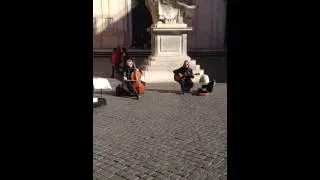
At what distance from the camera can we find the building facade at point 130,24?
24266mm

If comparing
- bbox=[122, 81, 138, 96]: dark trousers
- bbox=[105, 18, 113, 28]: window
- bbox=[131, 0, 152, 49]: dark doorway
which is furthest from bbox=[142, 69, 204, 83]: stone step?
bbox=[131, 0, 152, 49]: dark doorway

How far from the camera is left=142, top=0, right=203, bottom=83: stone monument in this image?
13.3 meters

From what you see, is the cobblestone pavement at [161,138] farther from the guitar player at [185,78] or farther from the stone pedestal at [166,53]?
the stone pedestal at [166,53]

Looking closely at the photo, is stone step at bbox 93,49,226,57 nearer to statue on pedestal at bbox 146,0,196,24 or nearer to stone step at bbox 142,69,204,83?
statue on pedestal at bbox 146,0,196,24

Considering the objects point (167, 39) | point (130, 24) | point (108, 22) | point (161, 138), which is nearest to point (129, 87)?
point (167, 39)

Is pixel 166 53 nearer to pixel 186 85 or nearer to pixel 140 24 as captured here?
pixel 186 85

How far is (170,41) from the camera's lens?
44.3 feet

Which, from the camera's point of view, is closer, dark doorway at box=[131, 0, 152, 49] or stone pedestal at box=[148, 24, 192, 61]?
stone pedestal at box=[148, 24, 192, 61]

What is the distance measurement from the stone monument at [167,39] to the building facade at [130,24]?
1087cm

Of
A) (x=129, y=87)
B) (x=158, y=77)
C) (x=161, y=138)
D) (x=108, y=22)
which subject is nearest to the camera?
(x=161, y=138)

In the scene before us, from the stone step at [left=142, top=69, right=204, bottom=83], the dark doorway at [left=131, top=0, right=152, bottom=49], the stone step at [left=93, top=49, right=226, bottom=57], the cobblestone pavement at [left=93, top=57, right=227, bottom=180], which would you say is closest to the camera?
the cobblestone pavement at [left=93, top=57, right=227, bottom=180]

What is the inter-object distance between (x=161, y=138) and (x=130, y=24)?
1891cm

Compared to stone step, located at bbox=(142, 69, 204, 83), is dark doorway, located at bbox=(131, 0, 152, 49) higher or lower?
higher

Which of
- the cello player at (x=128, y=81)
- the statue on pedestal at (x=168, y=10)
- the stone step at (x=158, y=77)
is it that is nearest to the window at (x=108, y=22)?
the statue on pedestal at (x=168, y=10)
